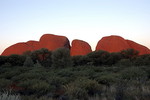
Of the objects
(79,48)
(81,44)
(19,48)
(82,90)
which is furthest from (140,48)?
(82,90)

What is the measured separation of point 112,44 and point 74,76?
7513 cm

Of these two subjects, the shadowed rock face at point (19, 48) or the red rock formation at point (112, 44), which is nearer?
the red rock formation at point (112, 44)

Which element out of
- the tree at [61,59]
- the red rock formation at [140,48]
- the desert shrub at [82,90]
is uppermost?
the desert shrub at [82,90]

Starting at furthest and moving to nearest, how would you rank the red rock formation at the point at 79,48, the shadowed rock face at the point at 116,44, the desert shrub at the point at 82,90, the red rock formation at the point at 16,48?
the red rock formation at the point at 16,48, the red rock formation at the point at 79,48, the shadowed rock face at the point at 116,44, the desert shrub at the point at 82,90

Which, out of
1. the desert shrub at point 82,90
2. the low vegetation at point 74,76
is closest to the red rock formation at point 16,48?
the low vegetation at point 74,76

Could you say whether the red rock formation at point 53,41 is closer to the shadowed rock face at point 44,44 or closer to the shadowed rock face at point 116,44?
the shadowed rock face at point 44,44

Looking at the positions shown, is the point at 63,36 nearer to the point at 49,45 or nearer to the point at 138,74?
the point at 49,45

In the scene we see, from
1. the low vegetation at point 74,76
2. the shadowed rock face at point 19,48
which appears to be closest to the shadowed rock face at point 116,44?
the low vegetation at point 74,76

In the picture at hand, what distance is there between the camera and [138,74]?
14617 millimetres

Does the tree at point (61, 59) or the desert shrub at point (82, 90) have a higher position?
the desert shrub at point (82, 90)

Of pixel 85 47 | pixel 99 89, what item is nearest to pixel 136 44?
pixel 85 47

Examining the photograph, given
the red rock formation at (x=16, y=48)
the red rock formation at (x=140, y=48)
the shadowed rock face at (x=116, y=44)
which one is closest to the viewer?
the red rock formation at (x=140, y=48)

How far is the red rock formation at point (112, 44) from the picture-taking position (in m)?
86.6

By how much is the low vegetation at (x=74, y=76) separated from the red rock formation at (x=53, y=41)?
32058 millimetres
